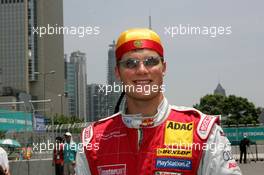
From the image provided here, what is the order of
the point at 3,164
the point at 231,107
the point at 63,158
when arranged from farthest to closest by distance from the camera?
the point at 231,107 → the point at 63,158 → the point at 3,164

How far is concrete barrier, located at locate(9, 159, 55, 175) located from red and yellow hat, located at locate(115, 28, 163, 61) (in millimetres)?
14318

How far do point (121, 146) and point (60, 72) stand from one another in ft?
376

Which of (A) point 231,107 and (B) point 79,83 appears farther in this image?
(A) point 231,107

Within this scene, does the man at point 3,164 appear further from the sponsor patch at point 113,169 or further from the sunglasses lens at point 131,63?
the sunglasses lens at point 131,63

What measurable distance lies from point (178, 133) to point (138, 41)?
0.53 metres

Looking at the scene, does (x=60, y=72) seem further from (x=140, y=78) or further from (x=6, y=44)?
(x=140, y=78)

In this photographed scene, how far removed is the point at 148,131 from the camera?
3035mm

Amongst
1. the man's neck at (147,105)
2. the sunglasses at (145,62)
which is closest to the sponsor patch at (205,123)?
the man's neck at (147,105)

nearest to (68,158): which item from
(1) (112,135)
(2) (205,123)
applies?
(1) (112,135)

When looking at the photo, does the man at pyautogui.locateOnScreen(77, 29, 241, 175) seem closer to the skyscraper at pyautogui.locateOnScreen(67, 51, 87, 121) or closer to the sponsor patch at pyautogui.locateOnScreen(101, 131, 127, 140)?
the sponsor patch at pyautogui.locateOnScreen(101, 131, 127, 140)

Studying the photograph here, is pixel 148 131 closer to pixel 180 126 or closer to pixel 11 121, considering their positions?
pixel 180 126

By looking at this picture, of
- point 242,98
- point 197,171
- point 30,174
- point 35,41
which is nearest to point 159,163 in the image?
point 197,171

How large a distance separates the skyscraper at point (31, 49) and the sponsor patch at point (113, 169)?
10815 cm

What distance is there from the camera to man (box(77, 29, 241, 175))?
9.67 ft
